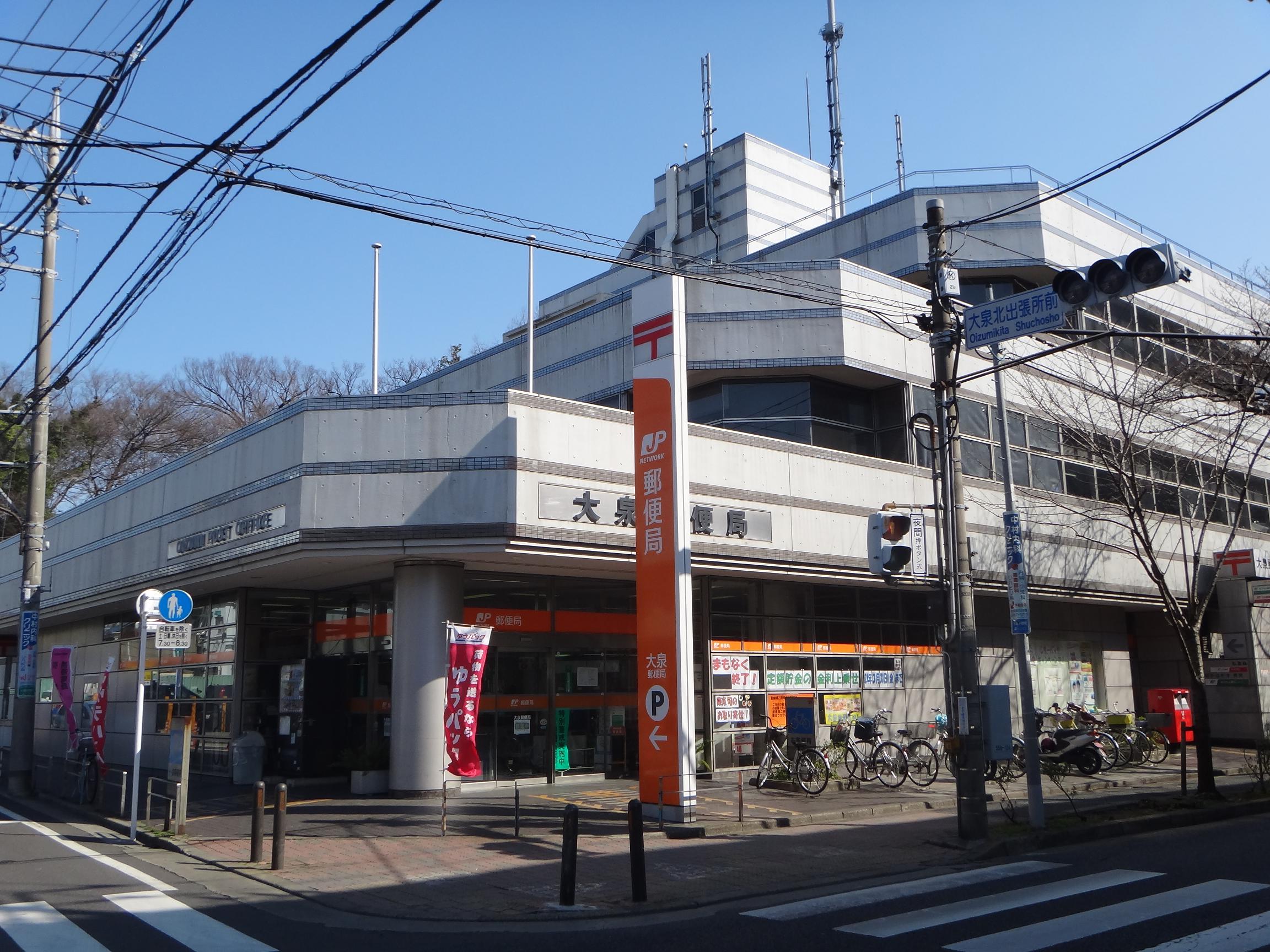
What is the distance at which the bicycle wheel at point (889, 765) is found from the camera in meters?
18.4

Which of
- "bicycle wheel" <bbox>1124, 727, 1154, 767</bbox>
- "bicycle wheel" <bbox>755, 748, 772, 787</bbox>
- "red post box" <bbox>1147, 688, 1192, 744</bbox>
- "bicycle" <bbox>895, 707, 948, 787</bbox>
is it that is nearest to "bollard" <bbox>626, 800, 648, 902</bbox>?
"bicycle wheel" <bbox>755, 748, 772, 787</bbox>

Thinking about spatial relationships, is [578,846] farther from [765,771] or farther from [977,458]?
[977,458]

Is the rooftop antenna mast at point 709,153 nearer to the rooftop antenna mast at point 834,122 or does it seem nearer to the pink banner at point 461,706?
the rooftop antenna mast at point 834,122

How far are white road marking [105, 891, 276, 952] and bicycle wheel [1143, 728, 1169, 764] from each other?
67.2 ft

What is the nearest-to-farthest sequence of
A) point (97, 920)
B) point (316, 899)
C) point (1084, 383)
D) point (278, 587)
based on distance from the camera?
point (97, 920) → point (316, 899) → point (278, 587) → point (1084, 383)

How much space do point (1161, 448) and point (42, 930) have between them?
26372 mm

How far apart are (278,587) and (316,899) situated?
39.6 feet

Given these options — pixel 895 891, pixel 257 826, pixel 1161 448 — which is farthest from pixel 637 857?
pixel 1161 448

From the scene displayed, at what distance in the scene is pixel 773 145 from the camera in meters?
41.0

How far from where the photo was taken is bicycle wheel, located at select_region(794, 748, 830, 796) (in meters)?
17.3

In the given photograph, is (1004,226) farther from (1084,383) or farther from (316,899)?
(316,899)

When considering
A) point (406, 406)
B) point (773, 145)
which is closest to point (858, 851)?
point (406, 406)

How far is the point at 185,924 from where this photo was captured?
29.8ft

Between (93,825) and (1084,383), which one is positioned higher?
(1084,383)
